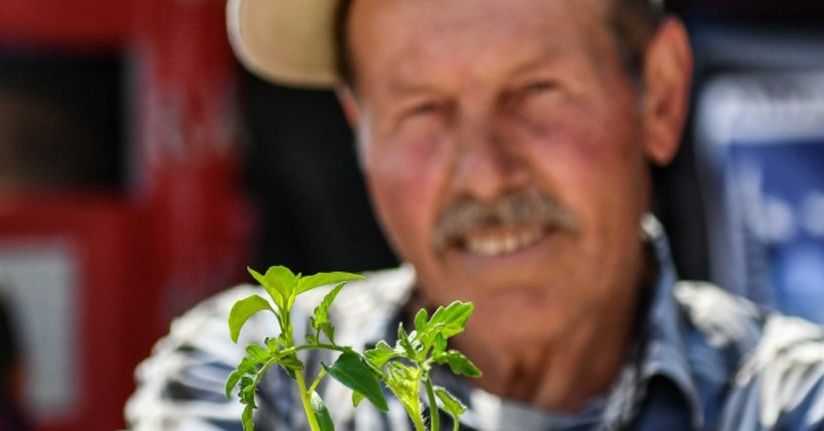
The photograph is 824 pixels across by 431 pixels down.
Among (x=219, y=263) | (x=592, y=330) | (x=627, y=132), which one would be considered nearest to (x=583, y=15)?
(x=627, y=132)

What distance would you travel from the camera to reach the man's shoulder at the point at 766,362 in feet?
5.75

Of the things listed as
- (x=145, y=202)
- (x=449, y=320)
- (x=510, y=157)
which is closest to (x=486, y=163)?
(x=510, y=157)

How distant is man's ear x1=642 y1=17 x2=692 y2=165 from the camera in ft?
6.66

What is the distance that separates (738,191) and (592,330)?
228 centimetres

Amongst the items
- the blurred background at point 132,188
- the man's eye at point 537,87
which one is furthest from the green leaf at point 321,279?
the blurred background at point 132,188

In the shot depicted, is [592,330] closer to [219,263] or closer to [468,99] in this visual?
[468,99]

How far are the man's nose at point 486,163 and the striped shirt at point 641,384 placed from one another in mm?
238

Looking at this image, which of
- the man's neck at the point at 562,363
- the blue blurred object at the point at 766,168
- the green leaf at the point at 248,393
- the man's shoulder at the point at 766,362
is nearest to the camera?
the green leaf at the point at 248,393

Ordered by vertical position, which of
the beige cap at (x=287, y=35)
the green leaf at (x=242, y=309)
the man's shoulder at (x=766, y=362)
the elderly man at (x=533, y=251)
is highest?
the green leaf at (x=242, y=309)

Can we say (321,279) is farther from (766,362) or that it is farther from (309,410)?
(766,362)

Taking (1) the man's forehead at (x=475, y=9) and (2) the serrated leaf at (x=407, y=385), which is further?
(1) the man's forehead at (x=475, y=9)

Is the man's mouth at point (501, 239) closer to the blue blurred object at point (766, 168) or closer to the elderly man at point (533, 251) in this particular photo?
the elderly man at point (533, 251)

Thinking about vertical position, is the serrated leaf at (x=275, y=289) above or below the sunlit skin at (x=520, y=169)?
above

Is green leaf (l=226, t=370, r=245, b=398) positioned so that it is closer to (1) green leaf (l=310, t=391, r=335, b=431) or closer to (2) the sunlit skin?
(1) green leaf (l=310, t=391, r=335, b=431)
